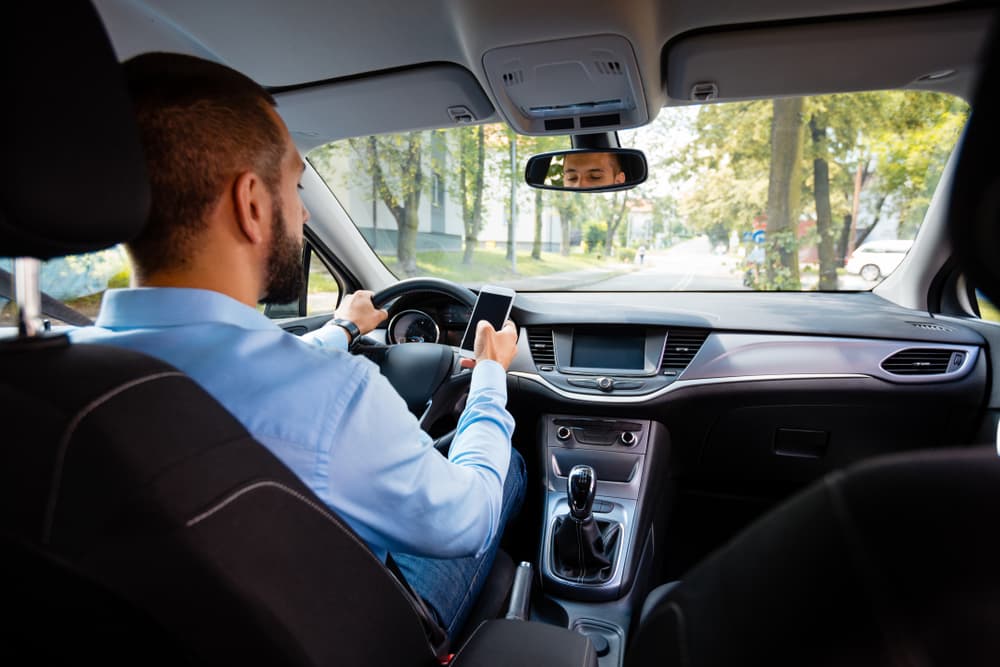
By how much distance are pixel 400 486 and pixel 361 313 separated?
1626mm

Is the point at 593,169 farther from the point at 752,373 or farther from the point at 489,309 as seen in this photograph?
the point at 752,373

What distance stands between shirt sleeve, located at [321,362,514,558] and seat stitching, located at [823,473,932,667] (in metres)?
0.71

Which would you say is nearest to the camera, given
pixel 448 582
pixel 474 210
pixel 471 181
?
pixel 448 582

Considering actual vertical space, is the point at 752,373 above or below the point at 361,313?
below

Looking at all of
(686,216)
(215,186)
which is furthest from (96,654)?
(686,216)

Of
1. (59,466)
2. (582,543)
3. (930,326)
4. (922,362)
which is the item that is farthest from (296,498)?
(930,326)

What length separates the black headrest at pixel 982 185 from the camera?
487 millimetres

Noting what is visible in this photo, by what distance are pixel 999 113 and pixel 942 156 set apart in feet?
10.2

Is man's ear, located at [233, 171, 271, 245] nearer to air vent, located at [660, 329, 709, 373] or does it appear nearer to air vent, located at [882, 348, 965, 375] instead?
air vent, located at [660, 329, 709, 373]

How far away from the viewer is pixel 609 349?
327 cm

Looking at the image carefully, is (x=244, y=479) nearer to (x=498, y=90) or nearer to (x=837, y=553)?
(x=837, y=553)

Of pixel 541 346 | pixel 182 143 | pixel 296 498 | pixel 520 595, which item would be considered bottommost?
pixel 520 595

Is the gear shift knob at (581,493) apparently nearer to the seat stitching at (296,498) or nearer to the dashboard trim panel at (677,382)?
the dashboard trim panel at (677,382)

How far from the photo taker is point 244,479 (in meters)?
0.85
